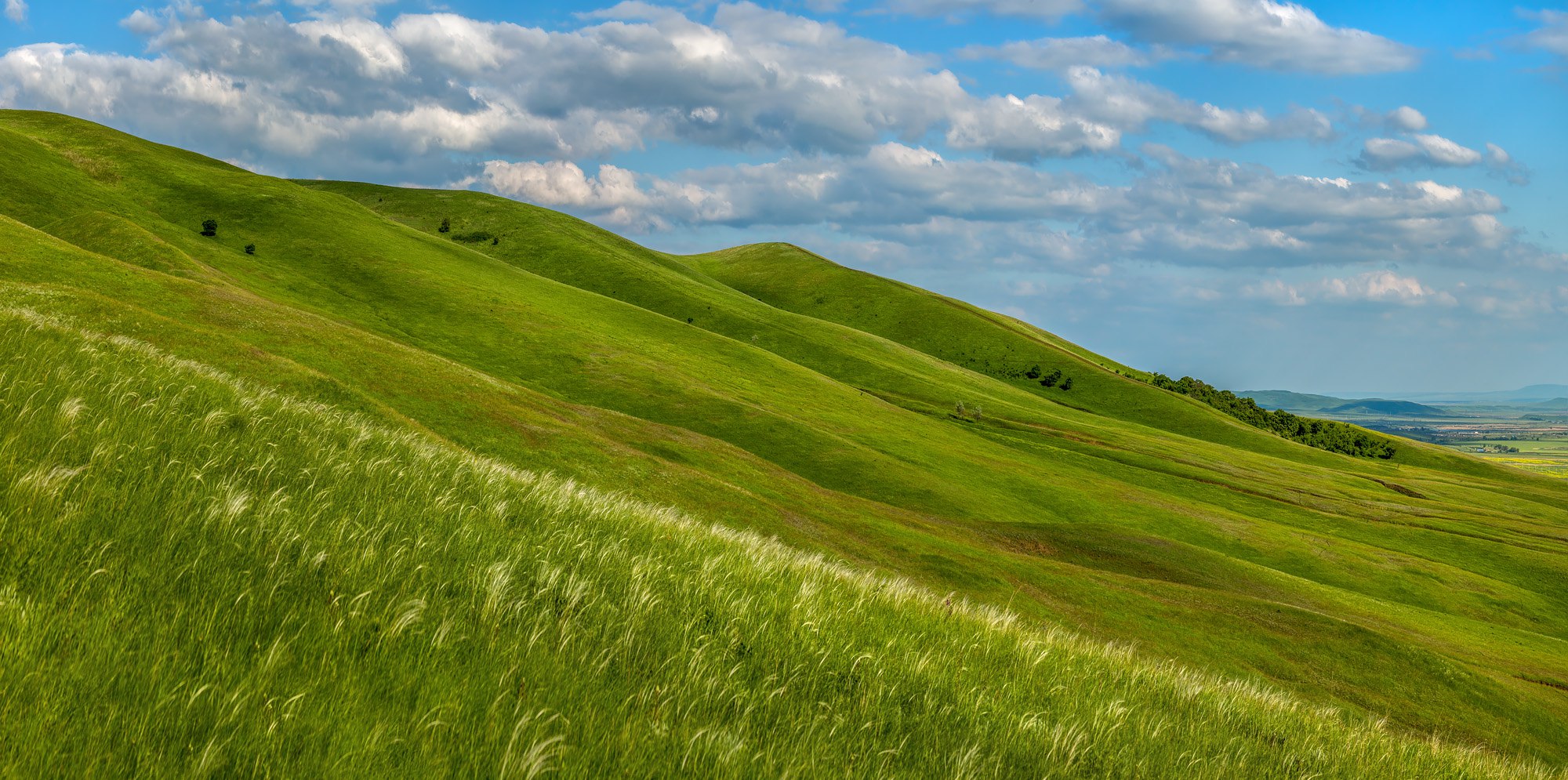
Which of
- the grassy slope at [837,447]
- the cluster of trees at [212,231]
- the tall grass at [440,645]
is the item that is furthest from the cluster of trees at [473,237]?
the tall grass at [440,645]

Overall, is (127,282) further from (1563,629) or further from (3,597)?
(1563,629)

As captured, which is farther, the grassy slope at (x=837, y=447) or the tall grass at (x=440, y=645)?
the grassy slope at (x=837, y=447)

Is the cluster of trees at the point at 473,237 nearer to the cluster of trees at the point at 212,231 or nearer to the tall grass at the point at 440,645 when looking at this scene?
the cluster of trees at the point at 212,231

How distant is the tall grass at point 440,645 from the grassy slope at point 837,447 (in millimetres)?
31435

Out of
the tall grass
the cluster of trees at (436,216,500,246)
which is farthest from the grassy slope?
the tall grass

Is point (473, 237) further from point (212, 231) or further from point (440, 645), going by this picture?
point (440, 645)

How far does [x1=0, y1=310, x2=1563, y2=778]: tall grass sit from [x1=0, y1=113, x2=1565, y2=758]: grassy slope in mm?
31435

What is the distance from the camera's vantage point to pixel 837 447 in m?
83.9

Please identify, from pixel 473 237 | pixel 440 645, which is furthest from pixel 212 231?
pixel 440 645

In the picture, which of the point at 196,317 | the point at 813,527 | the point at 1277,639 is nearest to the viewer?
the point at 1277,639

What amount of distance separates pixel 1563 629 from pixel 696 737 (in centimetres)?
10438

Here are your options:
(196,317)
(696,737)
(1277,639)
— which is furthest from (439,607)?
(196,317)

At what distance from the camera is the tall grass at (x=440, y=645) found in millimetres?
3891

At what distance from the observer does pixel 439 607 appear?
546 cm
